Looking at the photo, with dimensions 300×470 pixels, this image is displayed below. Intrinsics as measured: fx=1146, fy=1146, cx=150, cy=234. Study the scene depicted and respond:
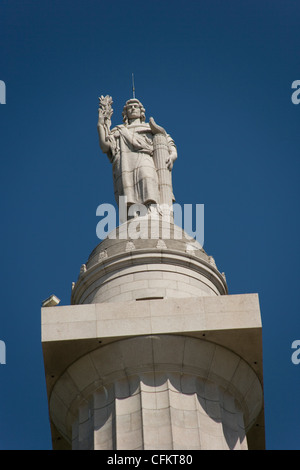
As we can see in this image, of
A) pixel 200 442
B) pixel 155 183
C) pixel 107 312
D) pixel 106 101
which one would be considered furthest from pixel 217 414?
pixel 106 101

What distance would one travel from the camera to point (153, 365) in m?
26.7

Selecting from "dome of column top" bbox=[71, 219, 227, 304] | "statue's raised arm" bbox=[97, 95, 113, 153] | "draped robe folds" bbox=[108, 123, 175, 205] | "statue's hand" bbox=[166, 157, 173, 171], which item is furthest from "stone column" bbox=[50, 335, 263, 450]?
"statue's raised arm" bbox=[97, 95, 113, 153]

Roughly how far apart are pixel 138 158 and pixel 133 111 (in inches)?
118

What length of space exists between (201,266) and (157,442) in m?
6.05

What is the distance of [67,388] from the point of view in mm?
27266

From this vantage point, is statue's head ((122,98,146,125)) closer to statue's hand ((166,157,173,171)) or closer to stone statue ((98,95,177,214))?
stone statue ((98,95,177,214))

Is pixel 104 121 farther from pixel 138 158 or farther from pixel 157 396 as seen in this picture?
pixel 157 396

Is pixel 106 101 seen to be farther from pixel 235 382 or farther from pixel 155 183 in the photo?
pixel 235 382

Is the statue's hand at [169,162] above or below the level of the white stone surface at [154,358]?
above

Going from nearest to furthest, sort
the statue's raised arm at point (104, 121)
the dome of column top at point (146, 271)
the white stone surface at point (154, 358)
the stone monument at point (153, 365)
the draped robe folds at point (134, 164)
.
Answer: the stone monument at point (153, 365)
the white stone surface at point (154, 358)
the dome of column top at point (146, 271)
the draped robe folds at point (134, 164)
the statue's raised arm at point (104, 121)

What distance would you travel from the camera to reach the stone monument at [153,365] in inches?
1013

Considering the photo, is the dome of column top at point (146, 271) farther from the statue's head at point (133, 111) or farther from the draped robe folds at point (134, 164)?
the statue's head at point (133, 111)

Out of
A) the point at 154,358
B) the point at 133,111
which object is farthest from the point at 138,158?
the point at 154,358

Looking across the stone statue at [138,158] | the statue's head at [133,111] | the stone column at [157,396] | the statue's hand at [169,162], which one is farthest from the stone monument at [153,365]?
the statue's head at [133,111]
